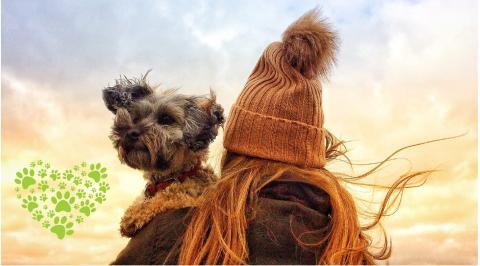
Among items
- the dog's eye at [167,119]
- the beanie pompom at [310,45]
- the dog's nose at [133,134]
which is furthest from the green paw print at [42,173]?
the beanie pompom at [310,45]

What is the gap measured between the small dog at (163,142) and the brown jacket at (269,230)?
0.58ft

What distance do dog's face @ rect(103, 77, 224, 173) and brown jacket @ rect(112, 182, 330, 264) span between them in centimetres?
46

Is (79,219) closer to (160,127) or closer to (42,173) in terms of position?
(42,173)

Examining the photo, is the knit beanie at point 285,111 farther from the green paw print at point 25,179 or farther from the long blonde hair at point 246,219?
the green paw print at point 25,179

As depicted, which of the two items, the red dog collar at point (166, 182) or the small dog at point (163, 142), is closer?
the small dog at point (163, 142)

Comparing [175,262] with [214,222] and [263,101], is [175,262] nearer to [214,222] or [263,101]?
[214,222]

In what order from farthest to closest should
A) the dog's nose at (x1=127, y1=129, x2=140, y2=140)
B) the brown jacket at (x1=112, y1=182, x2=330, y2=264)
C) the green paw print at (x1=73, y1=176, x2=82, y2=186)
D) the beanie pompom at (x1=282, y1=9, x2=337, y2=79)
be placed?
the green paw print at (x1=73, y1=176, x2=82, y2=186) < the beanie pompom at (x1=282, y1=9, x2=337, y2=79) < the dog's nose at (x1=127, y1=129, x2=140, y2=140) < the brown jacket at (x1=112, y1=182, x2=330, y2=264)

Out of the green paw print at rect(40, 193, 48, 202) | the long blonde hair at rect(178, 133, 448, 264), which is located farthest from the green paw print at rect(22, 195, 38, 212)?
the long blonde hair at rect(178, 133, 448, 264)

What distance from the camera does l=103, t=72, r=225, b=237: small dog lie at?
186 inches

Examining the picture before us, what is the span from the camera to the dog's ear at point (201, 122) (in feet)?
15.7

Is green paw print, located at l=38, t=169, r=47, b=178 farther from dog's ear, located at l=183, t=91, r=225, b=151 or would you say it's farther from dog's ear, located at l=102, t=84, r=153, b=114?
dog's ear, located at l=183, t=91, r=225, b=151

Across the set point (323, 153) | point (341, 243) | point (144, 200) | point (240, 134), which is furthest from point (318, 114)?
point (144, 200)

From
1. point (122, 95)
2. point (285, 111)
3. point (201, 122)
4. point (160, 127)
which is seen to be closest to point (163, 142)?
point (160, 127)

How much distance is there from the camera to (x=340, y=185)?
5074 millimetres
